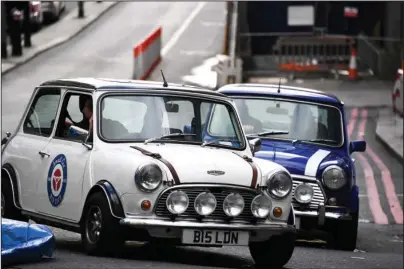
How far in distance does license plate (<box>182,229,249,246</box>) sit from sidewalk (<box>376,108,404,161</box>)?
43.7 ft

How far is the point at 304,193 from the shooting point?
12461 millimetres

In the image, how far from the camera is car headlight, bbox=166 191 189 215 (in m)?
9.61

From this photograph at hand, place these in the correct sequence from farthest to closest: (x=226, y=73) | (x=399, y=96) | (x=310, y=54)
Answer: (x=310, y=54) → (x=226, y=73) → (x=399, y=96)

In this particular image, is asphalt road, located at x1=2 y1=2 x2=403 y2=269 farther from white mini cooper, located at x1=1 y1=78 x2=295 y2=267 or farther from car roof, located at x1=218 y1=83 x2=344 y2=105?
car roof, located at x1=218 y1=83 x2=344 y2=105

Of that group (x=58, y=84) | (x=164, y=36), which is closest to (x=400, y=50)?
(x=164, y=36)

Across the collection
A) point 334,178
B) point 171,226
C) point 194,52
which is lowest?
point 194,52

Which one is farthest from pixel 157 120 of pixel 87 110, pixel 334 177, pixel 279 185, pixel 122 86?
pixel 334 177

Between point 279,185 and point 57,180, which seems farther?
point 57,180

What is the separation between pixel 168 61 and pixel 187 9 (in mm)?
14971

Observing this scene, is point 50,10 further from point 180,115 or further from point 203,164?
point 203,164

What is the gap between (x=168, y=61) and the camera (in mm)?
37312

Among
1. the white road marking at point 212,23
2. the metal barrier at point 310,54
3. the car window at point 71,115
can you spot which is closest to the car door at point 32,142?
the car window at point 71,115

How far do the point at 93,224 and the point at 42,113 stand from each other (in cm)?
199

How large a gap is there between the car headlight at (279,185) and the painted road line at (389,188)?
7.70m
